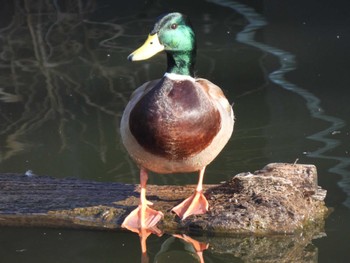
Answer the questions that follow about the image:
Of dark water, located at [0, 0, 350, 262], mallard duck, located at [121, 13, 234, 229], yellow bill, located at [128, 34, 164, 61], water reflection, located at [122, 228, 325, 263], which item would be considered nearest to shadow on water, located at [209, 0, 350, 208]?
dark water, located at [0, 0, 350, 262]

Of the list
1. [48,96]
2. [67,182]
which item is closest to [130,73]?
[48,96]

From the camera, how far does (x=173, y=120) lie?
4473 mm

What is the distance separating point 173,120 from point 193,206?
490 millimetres

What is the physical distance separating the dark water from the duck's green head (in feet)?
2.93

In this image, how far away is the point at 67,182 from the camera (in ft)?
16.6

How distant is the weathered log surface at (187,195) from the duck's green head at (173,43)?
0.66m

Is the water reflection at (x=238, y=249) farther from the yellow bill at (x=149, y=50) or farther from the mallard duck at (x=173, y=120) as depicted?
the yellow bill at (x=149, y=50)

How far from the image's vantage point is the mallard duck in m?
4.49

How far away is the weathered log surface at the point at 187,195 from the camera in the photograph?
4625 mm

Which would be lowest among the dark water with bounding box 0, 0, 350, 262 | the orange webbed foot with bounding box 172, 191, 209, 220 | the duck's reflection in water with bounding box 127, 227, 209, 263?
Answer: the dark water with bounding box 0, 0, 350, 262

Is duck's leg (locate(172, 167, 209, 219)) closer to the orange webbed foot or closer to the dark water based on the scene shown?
the orange webbed foot

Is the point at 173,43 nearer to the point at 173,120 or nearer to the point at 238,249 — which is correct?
the point at 173,120

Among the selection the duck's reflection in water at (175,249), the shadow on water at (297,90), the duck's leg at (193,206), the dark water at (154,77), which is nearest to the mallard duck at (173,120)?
the duck's leg at (193,206)

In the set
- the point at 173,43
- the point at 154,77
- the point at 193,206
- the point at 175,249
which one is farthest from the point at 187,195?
the point at 154,77
